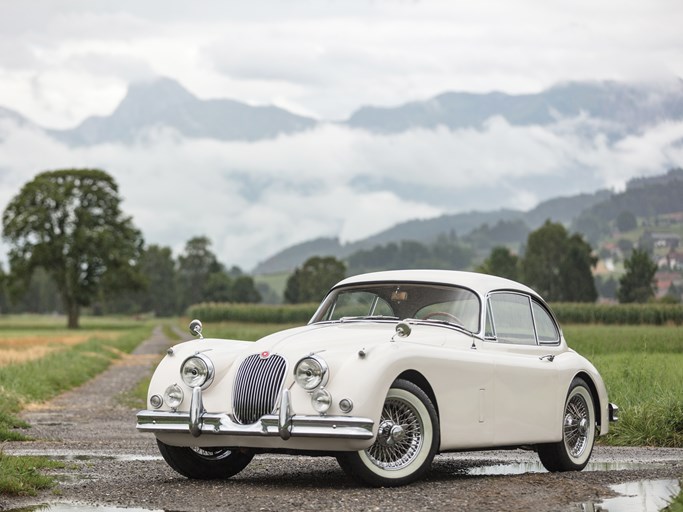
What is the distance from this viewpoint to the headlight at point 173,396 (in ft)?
33.3

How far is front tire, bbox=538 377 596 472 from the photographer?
37.4 ft

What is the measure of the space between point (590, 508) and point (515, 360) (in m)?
2.57

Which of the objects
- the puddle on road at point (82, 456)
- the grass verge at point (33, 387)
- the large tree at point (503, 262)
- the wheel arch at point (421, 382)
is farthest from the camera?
the large tree at point (503, 262)

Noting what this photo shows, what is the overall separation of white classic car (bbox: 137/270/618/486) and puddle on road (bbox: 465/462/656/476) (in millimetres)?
227

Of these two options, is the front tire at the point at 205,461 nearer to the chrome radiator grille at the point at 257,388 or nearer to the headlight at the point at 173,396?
the headlight at the point at 173,396

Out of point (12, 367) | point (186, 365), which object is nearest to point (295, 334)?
point (186, 365)

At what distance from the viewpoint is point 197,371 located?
33.4ft

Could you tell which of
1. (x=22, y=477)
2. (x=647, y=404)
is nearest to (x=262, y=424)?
(x=22, y=477)

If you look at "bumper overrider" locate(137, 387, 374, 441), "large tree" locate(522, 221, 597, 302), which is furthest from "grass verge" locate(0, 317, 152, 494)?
"large tree" locate(522, 221, 597, 302)

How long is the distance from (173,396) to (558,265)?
17011 centimetres

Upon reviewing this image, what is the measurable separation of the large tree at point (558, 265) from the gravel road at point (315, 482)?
508 feet

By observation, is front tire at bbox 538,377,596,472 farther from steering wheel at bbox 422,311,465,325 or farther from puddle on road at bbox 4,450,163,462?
puddle on road at bbox 4,450,163,462

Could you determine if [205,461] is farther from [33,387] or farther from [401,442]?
[33,387]

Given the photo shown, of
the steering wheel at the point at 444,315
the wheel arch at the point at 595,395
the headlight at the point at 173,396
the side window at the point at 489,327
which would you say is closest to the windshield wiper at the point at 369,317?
the steering wheel at the point at 444,315
